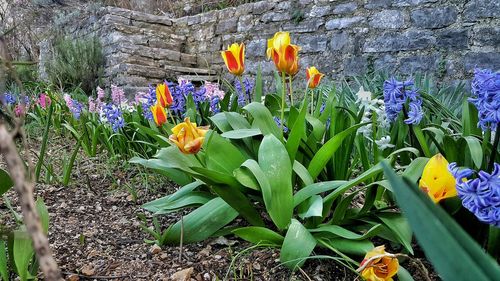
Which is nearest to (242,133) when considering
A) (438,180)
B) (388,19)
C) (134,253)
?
(134,253)

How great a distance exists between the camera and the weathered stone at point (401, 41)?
423cm

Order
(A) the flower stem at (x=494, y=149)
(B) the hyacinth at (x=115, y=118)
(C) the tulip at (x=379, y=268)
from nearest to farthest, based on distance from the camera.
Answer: (C) the tulip at (x=379, y=268), (A) the flower stem at (x=494, y=149), (B) the hyacinth at (x=115, y=118)

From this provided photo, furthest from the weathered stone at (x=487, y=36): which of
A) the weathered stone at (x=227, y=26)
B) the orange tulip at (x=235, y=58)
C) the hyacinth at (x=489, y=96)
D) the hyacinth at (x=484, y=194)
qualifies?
the hyacinth at (x=484, y=194)

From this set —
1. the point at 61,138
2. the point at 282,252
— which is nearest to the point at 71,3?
the point at 61,138

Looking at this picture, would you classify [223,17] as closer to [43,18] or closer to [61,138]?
[61,138]

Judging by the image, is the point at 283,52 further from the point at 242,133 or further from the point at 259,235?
the point at 259,235

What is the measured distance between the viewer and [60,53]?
6.25m

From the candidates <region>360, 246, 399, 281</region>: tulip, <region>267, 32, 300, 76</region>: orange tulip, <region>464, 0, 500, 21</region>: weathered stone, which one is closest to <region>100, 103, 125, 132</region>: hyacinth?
<region>267, 32, 300, 76</region>: orange tulip

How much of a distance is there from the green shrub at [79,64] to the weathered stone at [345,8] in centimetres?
305

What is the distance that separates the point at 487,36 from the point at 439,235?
4.10 meters

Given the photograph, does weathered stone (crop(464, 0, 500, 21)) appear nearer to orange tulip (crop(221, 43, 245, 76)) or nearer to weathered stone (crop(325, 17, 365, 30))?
weathered stone (crop(325, 17, 365, 30))

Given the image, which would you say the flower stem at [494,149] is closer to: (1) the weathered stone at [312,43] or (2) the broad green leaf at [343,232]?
(2) the broad green leaf at [343,232]

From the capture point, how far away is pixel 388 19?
14.6 ft

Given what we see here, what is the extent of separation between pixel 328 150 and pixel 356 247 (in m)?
0.32
